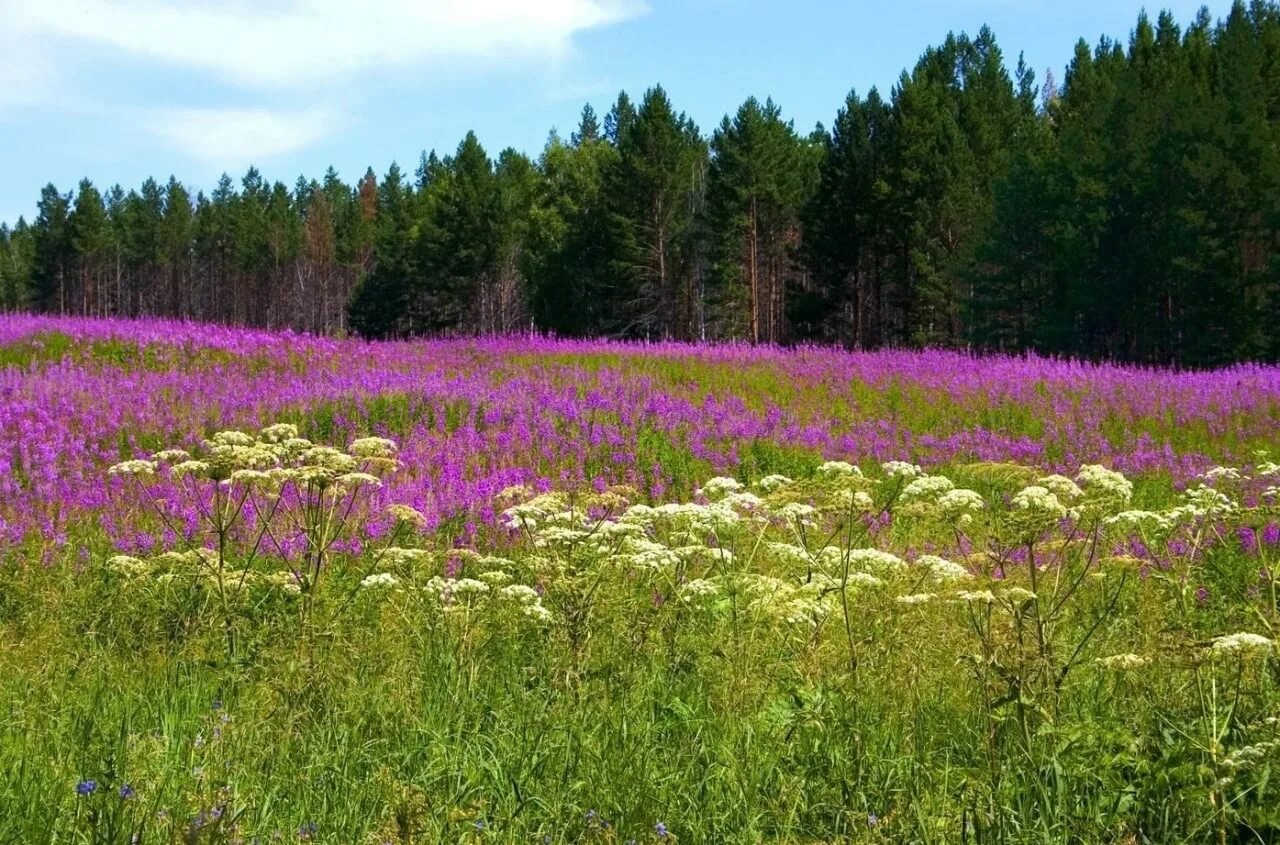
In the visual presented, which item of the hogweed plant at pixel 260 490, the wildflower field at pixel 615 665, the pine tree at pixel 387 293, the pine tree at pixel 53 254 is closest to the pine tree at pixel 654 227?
the pine tree at pixel 387 293

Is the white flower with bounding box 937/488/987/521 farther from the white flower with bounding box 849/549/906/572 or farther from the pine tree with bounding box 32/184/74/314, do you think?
the pine tree with bounding box 32/184/74/314

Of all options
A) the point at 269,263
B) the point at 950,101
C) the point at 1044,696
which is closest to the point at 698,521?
the point at 1044,696

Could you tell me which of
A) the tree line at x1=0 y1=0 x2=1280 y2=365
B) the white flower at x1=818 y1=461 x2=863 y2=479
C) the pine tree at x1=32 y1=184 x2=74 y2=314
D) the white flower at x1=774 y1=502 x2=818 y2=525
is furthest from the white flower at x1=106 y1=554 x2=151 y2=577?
the pine tree at x1=32 y1=184 x2=74 y2=314

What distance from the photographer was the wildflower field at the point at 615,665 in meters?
3.20

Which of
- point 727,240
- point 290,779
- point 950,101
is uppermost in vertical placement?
point 950,101

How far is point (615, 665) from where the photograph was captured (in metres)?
4.54

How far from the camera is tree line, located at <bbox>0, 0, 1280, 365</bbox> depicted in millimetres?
34875

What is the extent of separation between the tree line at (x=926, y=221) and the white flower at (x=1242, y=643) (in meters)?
32.8

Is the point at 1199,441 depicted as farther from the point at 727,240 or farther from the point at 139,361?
the point at 727,240

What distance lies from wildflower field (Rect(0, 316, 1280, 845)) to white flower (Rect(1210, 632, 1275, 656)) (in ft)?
0.05

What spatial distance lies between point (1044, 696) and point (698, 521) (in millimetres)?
1874

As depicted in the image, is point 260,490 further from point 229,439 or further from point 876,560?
point 876,560

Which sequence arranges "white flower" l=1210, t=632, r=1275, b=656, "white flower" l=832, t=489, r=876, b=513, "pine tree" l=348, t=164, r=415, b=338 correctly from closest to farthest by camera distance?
1. "white flower" l=1210, t=632, r=1275, b=656
2. "white flower" l=832, t=489, r=876, b=513
3. "pine tree" l=348, t=164, r=415, b=338

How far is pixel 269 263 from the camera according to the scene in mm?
108938
